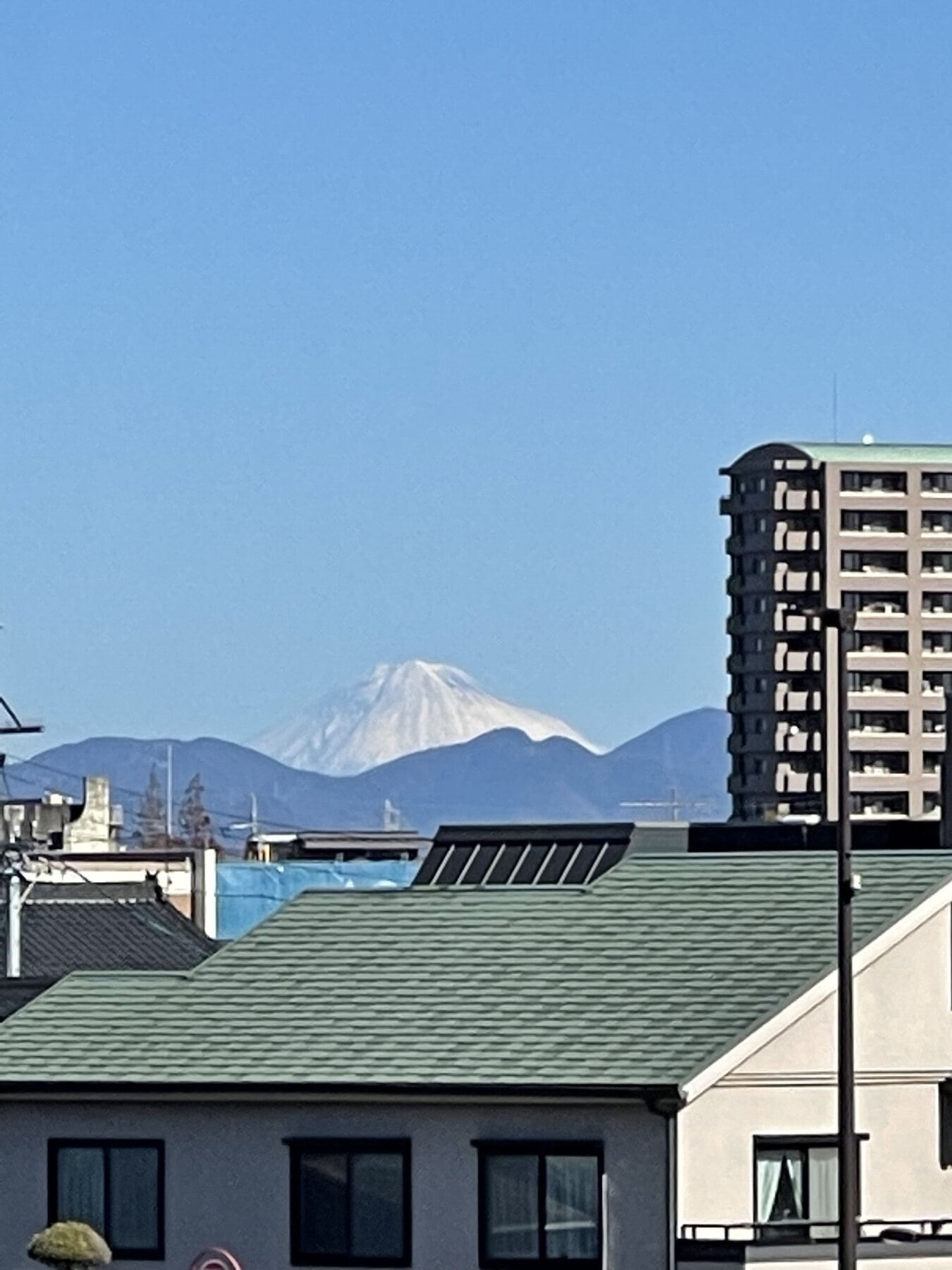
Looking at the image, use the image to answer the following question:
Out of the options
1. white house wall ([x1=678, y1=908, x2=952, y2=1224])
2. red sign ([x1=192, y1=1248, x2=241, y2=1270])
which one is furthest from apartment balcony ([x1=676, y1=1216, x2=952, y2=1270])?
red sign ([x1=192, y1=1248, x2=241, y2=1270])

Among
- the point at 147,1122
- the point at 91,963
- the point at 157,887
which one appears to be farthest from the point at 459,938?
the point at 157,887

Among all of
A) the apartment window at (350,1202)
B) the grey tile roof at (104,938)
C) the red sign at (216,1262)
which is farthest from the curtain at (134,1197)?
the grey tile roof at (104,938)

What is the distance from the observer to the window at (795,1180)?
4406 centimetres

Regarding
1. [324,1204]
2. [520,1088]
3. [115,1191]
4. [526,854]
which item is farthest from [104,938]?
[520,1088]

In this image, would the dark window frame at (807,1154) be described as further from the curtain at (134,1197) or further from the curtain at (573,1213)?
the curtain at (134,1197)

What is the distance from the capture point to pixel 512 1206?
44.3 metres

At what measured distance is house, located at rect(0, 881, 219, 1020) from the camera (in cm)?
8338

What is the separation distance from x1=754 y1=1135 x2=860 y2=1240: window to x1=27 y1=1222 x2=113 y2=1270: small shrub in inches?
321

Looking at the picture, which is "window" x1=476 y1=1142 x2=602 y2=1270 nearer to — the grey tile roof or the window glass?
the window glass

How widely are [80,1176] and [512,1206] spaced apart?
6018 mm

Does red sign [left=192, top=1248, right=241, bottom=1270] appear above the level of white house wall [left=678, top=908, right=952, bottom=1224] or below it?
below

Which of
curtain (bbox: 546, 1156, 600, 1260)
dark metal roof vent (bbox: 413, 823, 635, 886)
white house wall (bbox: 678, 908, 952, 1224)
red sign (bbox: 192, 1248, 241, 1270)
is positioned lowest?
red sign (bbox: 192, 1248, 241, 1270)

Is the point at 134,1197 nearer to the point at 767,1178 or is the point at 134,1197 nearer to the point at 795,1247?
the point at 767,1178

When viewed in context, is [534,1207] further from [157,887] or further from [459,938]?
[157,887]
